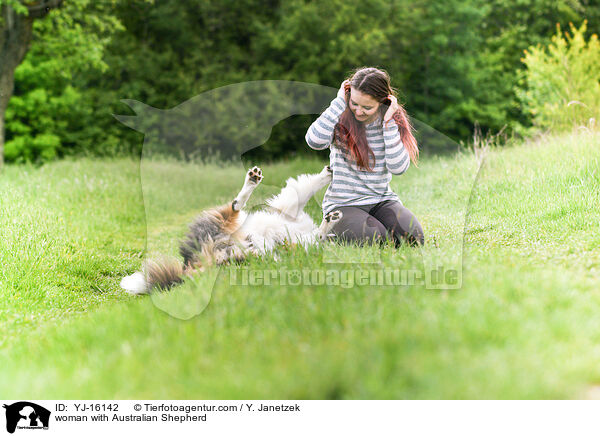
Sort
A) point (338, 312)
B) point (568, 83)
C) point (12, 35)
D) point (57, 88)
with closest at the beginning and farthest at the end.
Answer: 1. point (338, 312)
2. point (12, 35)
3. point (568, 83)
4. point (57, 88)

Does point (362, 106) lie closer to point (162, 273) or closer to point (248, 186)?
point (248, 186)

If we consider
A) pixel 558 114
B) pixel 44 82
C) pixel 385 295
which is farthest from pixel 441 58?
pixel 385 295

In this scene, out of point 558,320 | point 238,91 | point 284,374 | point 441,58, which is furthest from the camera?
point 441,58

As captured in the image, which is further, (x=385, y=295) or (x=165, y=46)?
(x=165, y=46)

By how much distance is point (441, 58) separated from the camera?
15094 millimetres

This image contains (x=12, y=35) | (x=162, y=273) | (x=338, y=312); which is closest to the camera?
(x=338, y=312)

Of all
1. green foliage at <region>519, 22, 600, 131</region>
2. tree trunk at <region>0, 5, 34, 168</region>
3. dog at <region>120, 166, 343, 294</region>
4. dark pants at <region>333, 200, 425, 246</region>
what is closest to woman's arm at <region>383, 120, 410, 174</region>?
dark pants at <region>333, 200, 425, 246</region>

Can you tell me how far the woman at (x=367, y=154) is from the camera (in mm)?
3350

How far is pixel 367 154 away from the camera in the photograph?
3.57m

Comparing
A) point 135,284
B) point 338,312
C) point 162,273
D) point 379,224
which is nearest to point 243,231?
point 162,273

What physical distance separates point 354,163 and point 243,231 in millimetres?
912

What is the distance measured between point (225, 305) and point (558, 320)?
158cm

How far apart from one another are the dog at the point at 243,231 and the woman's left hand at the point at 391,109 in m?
0.63

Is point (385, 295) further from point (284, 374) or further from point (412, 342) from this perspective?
point (284, 374)
